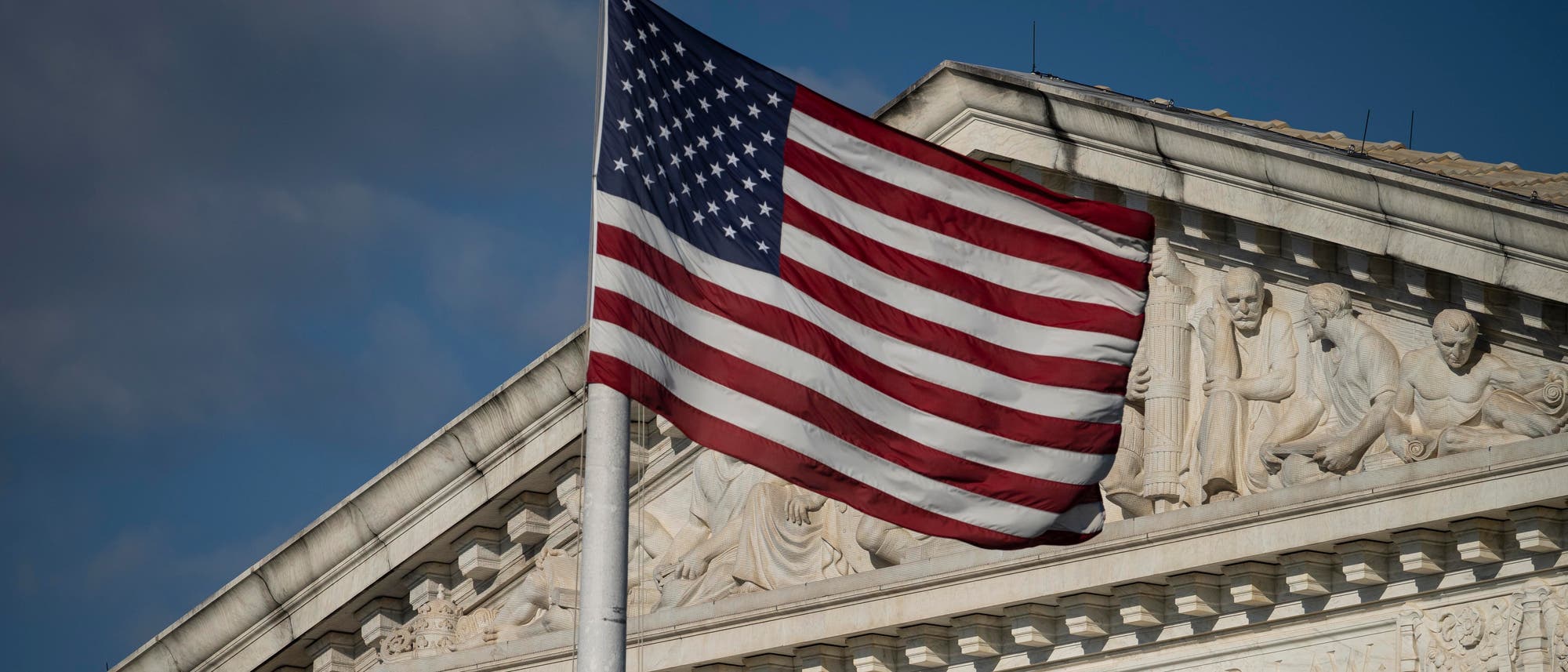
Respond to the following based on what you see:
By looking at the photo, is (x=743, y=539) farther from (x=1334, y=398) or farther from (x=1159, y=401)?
(x=1334, y=398)

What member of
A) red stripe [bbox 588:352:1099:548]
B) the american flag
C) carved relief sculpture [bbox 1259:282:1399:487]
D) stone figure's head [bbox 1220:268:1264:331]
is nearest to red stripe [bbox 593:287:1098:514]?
the american flag

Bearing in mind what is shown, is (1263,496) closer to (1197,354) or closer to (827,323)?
(1197,354)

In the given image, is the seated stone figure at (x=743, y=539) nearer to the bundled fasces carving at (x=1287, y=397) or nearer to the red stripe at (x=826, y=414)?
the bundled fasces carving at (x=1287, y=397)

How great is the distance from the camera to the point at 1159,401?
57.8 ft

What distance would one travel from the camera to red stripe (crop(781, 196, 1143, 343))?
1241cm

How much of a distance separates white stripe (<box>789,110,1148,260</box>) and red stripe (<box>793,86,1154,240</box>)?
0.03 meters

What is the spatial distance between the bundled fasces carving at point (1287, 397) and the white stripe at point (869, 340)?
3.85 metres

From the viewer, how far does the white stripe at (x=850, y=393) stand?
38.2 feet

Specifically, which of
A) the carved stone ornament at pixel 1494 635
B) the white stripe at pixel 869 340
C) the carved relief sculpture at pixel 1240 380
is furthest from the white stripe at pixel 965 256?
the carved relief sculpture at pixel 1240 380

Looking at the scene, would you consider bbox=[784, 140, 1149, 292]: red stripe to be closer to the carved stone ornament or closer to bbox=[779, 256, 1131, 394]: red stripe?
bbox=[779, 256, 1131, 394]: red stripe

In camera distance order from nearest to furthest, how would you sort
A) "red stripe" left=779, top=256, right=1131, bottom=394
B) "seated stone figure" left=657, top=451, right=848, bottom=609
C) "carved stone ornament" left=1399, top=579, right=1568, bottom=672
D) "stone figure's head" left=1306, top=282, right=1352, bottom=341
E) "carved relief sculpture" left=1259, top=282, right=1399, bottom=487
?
"red stripe" left=779, top=256, right=1131, bottom=394 → "carved stone ornament" left=1399, top=579, right=1568, bottom=672 → "carved relief sculpture" left=1259, top=282, right=1399, bottom=487 → "stone figure's head" left=1306, top=282, right=1352, bottom=341 → "seated stone figure" left=657, top=451, right=848, bottom=609

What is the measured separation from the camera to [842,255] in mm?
12438

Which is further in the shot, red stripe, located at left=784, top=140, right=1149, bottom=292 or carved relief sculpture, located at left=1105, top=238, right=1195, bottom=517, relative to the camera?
carved relief sculpture, located at left=1105, top=238, right=1195, bottom=517

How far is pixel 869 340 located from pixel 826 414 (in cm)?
53
